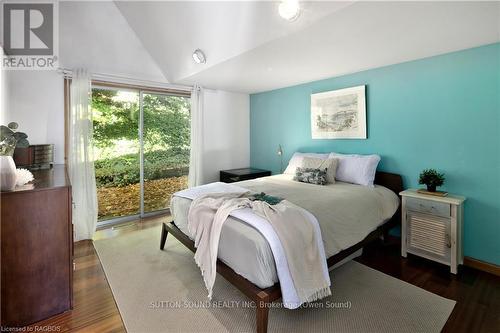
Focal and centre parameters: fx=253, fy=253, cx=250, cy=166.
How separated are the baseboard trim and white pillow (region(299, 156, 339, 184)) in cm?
152

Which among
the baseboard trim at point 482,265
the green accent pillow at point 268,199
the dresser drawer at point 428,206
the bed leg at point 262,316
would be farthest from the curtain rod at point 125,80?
the baseboard trim at point 482,265

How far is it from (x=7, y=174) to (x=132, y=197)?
251 centimetres

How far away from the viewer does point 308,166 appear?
3439mm

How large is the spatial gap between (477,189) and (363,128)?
1345 millimetres

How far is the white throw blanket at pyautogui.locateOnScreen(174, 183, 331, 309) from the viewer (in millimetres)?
1640

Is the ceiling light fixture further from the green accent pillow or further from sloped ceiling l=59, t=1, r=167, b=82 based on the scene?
sloped ceiling l=59, t=1, r=167, b=82

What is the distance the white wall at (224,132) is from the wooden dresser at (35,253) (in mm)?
2796

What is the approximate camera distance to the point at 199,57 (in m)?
3.13

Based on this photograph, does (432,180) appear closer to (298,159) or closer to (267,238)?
A: (298,159)

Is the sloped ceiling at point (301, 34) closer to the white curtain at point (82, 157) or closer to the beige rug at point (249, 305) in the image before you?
the white curtain at point (82, 157)

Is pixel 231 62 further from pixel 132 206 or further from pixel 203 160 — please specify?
pixel 132 206

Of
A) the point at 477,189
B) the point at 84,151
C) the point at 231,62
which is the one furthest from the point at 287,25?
the point at 84,151

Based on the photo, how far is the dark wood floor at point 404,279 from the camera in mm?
1770


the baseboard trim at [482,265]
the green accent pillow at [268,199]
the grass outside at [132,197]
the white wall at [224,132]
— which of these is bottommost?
the baseboard trim at [482,265]
